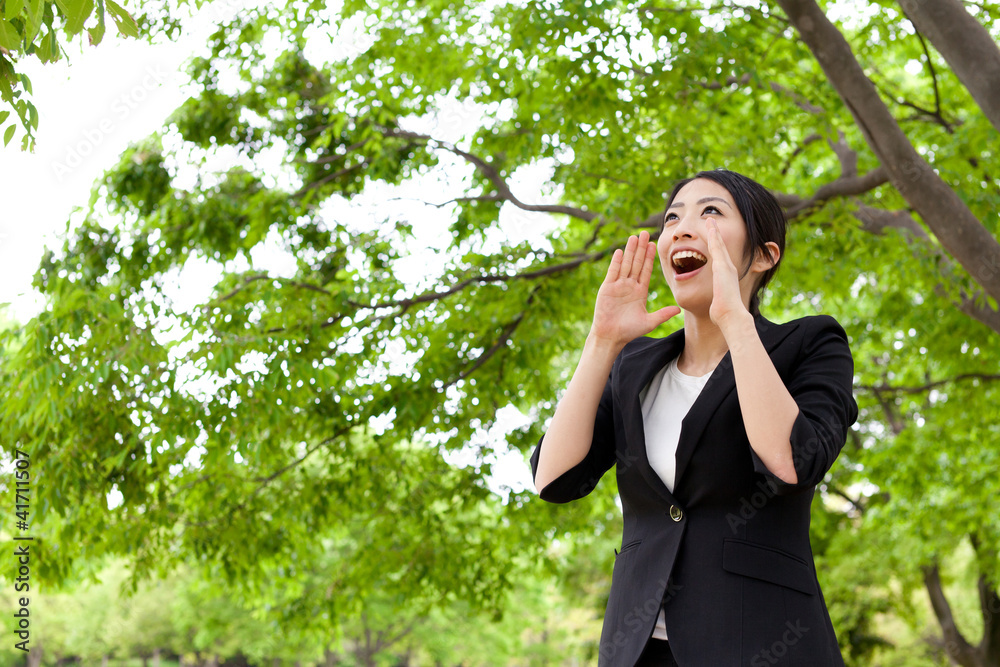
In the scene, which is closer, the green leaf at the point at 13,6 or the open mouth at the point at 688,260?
the open mouth at the point at 688,260

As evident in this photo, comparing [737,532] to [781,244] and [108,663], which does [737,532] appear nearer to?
[781,244]

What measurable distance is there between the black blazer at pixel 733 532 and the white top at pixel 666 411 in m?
0.03

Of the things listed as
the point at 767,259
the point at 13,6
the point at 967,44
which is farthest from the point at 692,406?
the point at 967,44

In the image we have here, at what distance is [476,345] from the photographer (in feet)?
23.0

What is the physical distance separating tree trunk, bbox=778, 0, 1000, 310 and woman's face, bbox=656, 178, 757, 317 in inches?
126

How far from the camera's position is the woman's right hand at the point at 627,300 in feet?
5.75

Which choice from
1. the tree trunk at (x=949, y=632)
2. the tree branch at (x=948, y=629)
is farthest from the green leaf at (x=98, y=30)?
the tree trunk at (x=949, y=632)

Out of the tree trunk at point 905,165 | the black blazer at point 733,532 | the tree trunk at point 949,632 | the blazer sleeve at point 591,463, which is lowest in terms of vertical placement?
the black blazer at point 733,532

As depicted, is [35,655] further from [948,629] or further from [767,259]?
[767,259]

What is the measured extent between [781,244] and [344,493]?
5.90 m

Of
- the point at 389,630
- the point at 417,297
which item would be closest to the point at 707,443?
the point at 417,297

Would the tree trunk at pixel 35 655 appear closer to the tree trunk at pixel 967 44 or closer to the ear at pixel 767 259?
the tree trunk at pixel 967 44

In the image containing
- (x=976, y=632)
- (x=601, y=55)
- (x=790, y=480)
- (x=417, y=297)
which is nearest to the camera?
(x=790, y=480)

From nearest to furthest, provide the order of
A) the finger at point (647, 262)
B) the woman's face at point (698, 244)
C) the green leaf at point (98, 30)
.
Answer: the woman's face at point (698, 244), the finger at point (647, 262), the green leaf at point (98, 30)
